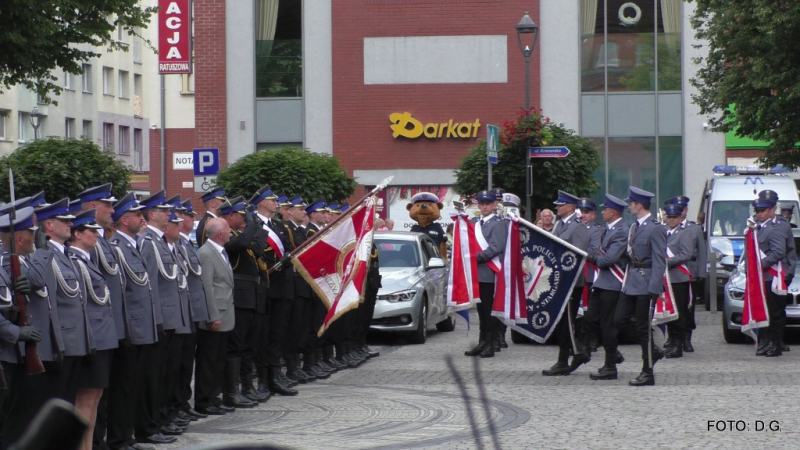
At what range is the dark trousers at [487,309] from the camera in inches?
619

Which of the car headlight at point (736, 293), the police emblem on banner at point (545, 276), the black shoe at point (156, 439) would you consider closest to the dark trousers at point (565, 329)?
the police emblem on banner at point (545, 276)

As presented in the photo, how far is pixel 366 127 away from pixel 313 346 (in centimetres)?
2181

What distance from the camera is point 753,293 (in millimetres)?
15938

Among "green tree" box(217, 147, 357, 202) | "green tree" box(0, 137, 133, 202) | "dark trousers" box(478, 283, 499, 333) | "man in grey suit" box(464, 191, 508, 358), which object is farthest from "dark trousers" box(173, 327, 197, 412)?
"green tree" box(0, 137, 133, 202)

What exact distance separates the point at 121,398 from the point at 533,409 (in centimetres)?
377

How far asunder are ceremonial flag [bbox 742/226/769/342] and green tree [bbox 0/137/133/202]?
16.5 m

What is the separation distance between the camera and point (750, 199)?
82.7 ft

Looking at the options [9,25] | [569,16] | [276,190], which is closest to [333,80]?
[569,16]

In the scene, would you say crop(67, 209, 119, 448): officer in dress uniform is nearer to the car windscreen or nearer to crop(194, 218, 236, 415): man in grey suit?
crop(194, 218, 236, 415): man in grey suit

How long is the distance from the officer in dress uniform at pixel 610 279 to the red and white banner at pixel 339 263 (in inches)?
97.3

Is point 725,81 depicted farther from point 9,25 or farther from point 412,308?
point 9,25

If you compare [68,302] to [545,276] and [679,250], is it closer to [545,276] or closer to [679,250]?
[545,276]

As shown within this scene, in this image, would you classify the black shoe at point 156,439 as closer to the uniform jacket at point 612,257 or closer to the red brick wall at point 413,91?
the uniform jacket at point 612,257

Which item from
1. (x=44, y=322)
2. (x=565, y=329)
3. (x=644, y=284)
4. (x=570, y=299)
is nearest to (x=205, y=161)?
(x=570, y=299)
